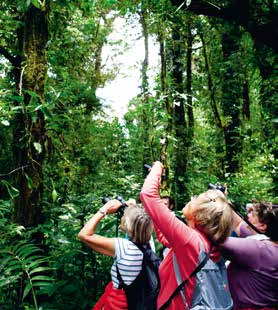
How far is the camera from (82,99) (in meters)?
7.76

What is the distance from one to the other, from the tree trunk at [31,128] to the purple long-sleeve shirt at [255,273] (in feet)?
6.55

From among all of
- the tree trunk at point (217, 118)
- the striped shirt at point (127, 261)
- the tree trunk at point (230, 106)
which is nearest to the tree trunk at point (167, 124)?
the tree trunk at point (217, 118)

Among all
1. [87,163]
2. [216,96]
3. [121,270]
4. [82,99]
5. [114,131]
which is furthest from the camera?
[216,96]

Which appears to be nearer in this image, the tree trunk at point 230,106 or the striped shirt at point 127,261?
the striped shirt at point 127,261

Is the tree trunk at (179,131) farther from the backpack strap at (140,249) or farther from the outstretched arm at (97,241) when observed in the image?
the outstretched arm at (97,241)

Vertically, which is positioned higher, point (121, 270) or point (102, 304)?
point (121, 270)

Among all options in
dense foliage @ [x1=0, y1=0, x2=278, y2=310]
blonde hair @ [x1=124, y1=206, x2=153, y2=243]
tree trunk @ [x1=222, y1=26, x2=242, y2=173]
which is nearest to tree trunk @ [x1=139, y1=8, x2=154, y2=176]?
dense foliage @ [x1=0, y1=0, x2=278, y2=310]

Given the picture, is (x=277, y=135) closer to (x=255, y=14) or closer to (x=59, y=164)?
(x=255, y=14)

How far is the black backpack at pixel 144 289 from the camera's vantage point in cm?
248

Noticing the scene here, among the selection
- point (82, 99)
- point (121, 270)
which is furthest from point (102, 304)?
point (82, 99)

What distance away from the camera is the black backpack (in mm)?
2482

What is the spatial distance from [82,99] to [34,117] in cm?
474

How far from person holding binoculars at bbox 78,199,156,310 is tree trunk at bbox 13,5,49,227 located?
105 cm

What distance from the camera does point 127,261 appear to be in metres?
2.48
